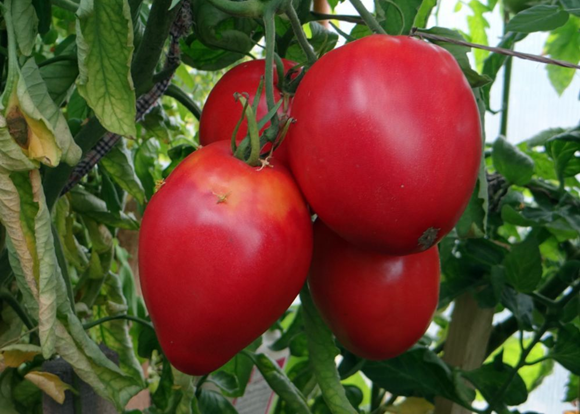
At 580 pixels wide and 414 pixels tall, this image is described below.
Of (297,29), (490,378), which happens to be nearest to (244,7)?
(297,29)

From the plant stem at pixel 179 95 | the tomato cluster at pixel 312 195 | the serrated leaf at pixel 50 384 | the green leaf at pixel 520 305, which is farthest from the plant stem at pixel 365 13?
the green leaf at pixel 520 305

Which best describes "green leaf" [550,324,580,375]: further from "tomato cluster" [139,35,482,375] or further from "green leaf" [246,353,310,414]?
"tomato cluster" [139,35,482,375]

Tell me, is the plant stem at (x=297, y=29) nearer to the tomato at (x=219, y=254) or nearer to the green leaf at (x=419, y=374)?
the tomato at (x=219, y=254)

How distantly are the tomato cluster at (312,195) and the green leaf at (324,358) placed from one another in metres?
0.11

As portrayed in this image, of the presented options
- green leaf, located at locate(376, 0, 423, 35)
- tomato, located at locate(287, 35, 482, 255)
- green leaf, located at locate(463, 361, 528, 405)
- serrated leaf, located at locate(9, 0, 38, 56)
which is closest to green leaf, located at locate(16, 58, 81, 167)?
serrated leaf, located at locate(9, 0, 38, 56)

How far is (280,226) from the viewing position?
370 mm

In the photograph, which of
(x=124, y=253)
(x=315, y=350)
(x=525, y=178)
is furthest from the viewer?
(x=124, y=253)

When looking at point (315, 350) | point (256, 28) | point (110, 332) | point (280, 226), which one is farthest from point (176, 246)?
point (110, 332)

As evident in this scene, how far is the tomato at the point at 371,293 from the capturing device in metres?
0.43

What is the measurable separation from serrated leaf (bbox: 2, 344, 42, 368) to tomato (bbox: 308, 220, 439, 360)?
202 millimetres

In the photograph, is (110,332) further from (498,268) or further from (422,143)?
(422,143)

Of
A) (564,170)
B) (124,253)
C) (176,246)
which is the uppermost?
(176,246)

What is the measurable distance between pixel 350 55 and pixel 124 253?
0.76 meters

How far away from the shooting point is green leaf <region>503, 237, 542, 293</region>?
0.72 m
